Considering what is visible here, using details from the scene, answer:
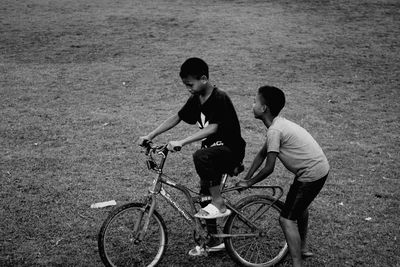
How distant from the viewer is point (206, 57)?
1509 cm

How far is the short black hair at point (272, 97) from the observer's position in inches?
157

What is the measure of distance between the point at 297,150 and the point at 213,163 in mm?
816

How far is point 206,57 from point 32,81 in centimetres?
600

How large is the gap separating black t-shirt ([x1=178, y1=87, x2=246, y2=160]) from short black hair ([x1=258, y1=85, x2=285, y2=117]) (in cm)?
36

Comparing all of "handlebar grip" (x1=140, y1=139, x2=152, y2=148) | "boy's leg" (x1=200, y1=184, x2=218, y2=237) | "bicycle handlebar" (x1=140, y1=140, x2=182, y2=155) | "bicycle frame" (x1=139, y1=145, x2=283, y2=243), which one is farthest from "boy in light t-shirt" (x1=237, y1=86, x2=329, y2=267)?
"handlebar grip" (x1=140, y1=139, x2=152, y2=148)

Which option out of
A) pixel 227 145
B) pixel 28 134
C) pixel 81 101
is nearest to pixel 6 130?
pixel 28 134

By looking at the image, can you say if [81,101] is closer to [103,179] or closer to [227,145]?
[103,179]

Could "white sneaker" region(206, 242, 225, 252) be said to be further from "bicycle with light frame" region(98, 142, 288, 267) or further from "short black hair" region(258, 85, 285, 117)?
"short black hair" region(258, 85, 285, 117)

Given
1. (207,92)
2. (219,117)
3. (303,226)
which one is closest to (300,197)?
(303,226)

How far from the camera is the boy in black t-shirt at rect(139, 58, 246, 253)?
13.3ft

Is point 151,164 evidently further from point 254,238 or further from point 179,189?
point 254,238

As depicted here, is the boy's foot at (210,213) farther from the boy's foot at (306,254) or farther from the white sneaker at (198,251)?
the boy's foot at (306,254)

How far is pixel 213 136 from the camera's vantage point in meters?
4.30

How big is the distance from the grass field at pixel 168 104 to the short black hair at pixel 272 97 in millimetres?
1818
